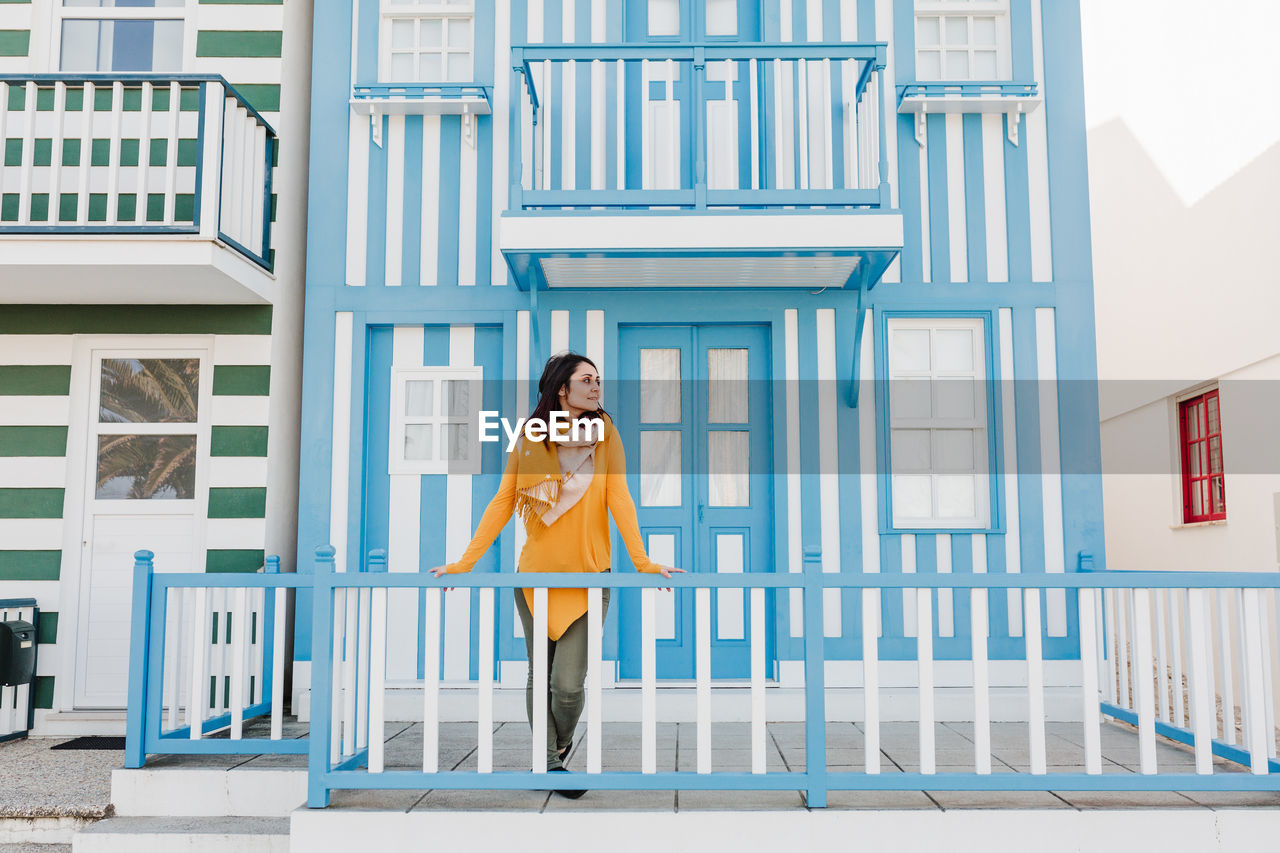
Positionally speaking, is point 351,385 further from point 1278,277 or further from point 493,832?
point 1278,277

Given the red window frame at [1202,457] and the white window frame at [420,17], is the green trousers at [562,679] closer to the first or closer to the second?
the white window frame at [420,17]

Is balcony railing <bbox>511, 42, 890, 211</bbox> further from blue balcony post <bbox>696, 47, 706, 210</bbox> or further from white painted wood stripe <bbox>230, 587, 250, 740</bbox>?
white painted wood stripe <bbox>230, 587, 250, 740</bbox>

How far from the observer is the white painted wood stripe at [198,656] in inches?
174

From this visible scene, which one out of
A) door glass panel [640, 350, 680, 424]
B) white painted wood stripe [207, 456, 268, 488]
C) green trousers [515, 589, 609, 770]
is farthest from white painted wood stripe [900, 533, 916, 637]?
white painted wood stripe [207, 456, 268, 488]

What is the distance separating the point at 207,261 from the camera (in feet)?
17.3

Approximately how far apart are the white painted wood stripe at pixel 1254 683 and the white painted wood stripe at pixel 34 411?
258 inches

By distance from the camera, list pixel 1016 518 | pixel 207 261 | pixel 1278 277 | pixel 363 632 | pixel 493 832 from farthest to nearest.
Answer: pixel 1278 277
pixel 1016 518
pixel 207 261
pixel 363 632
pixel 493 832

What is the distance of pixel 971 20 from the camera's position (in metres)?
6.10

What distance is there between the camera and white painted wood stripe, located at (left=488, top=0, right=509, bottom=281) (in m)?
5.93

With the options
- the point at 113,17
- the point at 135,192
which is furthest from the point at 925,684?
the point at 113,17

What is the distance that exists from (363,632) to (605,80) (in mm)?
3604

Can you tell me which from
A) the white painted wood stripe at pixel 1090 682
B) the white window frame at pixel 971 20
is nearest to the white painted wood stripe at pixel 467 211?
the white window frame at pixel 971 20

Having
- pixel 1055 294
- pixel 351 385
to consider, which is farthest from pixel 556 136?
pixel 1055 294

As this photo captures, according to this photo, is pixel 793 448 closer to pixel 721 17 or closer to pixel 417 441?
pixel 417 441
